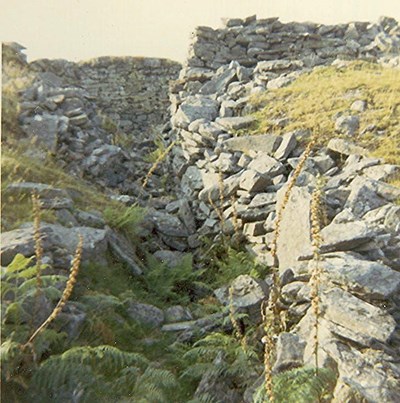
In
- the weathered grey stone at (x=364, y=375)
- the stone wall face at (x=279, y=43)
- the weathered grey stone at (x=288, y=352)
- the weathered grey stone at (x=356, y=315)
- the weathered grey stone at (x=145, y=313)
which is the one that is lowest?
the weathered grey stone at (x=145, y=313)

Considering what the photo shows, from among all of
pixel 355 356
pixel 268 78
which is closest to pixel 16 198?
pixel 355 356

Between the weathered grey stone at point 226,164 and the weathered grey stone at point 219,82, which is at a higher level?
the weathered grey stone at point 219,82

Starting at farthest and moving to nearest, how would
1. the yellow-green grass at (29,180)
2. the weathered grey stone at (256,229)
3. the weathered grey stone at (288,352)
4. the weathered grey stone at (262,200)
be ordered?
the weathered grey stone at (262,200) → the weathered grey stone at (256,229) → the yellow-green grass at (29,180) → the weathered grey stone at (288,352)

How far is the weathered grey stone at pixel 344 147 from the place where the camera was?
8766 mm

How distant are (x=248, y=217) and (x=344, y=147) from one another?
239cm

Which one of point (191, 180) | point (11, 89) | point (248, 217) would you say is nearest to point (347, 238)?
point (248, 217)

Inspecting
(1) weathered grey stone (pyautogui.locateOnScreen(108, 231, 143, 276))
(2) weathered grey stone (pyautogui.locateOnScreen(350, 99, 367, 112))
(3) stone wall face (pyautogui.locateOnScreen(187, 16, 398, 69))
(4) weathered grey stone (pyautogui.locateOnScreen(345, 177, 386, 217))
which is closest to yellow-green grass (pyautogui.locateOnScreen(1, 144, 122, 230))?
(1) weathered grey stone (pyautogui.locateOnScreen(108, 231, 143, 276))

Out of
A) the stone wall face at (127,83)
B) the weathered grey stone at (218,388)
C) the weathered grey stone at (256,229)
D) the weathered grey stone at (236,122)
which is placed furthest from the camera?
the stone wall face at (127,83)

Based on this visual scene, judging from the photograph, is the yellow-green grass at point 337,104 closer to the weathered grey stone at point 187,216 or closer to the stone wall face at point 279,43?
the weathered grey stone at point 187,216

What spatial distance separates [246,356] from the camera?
4980 mm

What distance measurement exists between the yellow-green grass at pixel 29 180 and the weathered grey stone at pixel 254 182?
2217mm

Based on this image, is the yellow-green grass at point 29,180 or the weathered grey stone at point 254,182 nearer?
the yellow-green grass at point 29,180

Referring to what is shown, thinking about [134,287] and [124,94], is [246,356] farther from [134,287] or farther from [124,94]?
[124,94]

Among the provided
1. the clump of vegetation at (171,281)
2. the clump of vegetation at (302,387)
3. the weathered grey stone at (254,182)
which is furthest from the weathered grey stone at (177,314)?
the weathered grey stone at (254,182)
